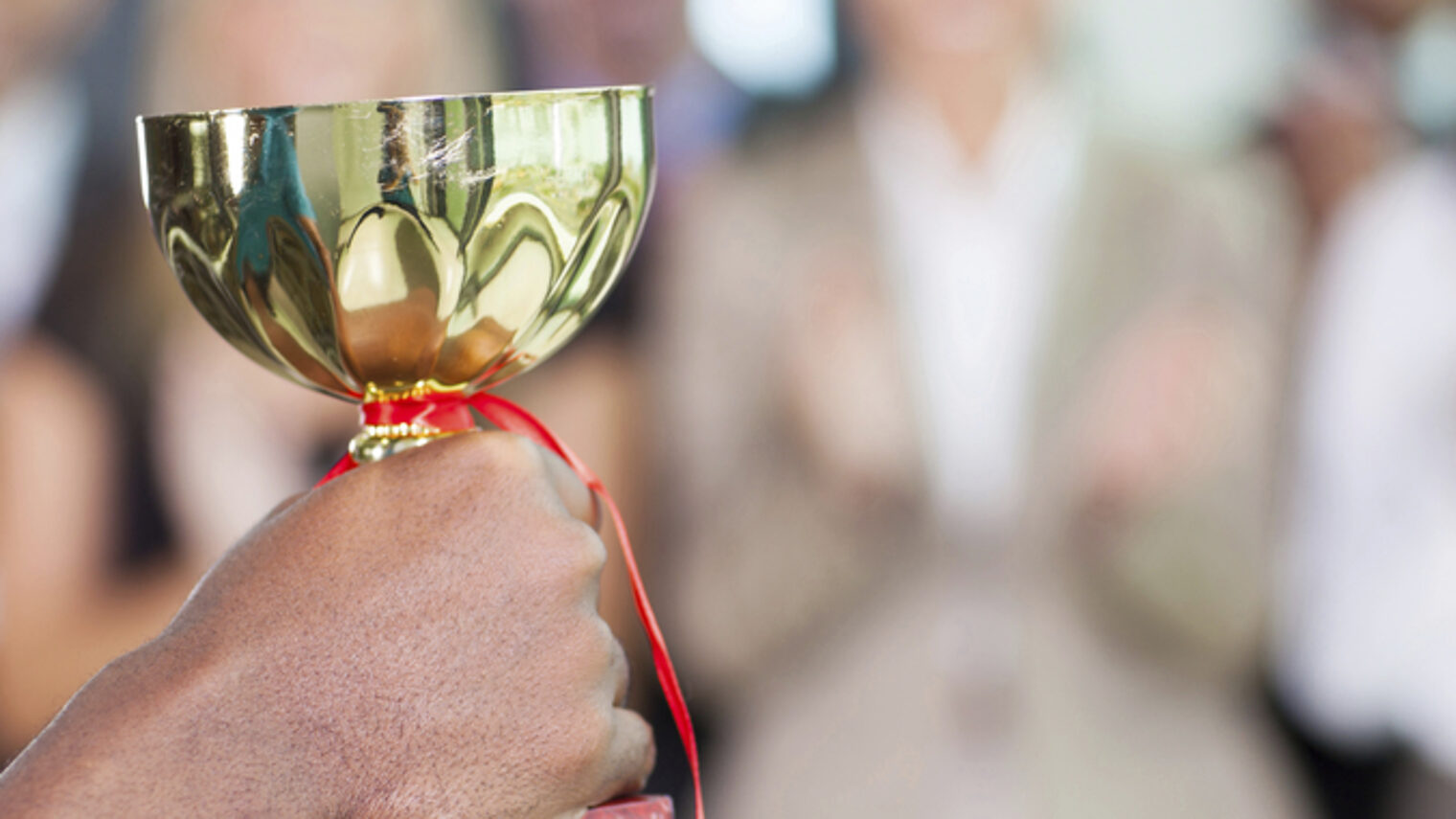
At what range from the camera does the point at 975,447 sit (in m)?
1.63

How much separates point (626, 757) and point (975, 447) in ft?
3.98

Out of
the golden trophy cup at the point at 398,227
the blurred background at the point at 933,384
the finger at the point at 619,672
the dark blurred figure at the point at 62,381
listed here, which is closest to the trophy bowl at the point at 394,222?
the golden trophy cup at the point at 398,227

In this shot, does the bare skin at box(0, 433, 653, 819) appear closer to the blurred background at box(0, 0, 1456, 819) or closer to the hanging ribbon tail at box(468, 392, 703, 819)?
the hanging ribbon tail at box(468, 392, 703, 819)

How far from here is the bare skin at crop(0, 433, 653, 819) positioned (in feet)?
1.26

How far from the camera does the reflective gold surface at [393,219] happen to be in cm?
42

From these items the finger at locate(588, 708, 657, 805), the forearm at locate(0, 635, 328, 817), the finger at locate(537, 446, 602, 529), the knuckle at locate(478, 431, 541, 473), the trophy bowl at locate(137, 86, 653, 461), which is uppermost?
the trophy bowl at locate(137, 86, 653, 461)

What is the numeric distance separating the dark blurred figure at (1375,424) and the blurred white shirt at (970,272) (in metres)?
0.34

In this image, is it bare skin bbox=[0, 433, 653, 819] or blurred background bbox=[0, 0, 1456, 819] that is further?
blurred background bbox=[0, 0, 1456, 819]

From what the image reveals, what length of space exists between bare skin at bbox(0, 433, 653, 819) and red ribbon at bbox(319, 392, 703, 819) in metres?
0.03

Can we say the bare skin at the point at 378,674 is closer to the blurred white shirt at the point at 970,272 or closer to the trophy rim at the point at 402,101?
the trophy rim at the point at 402,101

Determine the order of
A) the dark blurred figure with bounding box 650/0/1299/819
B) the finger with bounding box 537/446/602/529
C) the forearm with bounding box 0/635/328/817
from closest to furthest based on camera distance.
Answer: the forearm with bounding box 0/635/328/817, the finger with bounding box 537/446/602/529, the dark blurred figure with bounding box 650/0/1299/819

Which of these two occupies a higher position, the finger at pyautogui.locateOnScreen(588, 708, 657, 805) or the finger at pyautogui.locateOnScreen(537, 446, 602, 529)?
the finger at pyautogui.locateOnScreen(537, 446, 602, 529)

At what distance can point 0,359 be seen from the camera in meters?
1.64

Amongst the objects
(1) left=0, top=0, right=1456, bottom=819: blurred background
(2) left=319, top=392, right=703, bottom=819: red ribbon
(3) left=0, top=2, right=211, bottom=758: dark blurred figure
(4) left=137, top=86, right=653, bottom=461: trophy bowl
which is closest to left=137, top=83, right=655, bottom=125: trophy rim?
(4) left=137, top=86, right=653, bottom=461: trophy bowl
